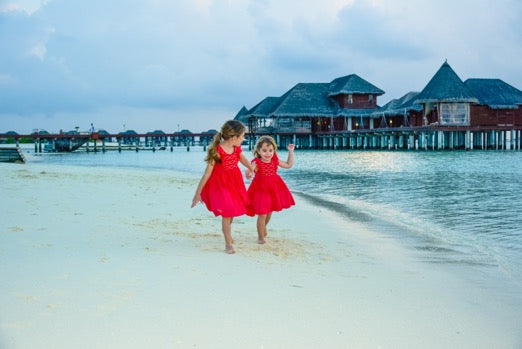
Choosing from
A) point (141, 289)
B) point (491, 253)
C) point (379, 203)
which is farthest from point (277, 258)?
point (379, 203)

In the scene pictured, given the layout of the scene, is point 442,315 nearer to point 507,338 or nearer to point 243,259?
point 507,338

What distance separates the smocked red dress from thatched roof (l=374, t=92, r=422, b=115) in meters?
48.3

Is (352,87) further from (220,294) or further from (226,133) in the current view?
(220,294)

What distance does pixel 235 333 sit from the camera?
270cm

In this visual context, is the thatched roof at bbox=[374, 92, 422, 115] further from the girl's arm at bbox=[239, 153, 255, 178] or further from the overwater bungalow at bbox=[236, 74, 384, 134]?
the girl's arm at bbox=[239, 153, 255, 178]

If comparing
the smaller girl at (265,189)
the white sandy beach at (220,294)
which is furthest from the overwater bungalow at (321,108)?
the white sandy beach at (220,294)

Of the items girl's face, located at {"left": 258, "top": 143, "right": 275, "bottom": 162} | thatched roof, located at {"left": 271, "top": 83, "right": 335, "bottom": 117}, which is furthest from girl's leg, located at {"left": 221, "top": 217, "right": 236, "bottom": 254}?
thatched roof, located at {"left": 271, "top": 83, "right": 335, "bottom": 117}

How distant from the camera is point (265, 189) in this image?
5438 mm

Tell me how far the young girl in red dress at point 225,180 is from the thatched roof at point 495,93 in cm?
4948

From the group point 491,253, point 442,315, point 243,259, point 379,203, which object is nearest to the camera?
point 442,315

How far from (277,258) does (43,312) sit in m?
2.26

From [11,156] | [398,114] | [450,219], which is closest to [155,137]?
[398,114]

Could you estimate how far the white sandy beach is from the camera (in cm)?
266

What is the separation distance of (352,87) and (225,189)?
59.8 metres
